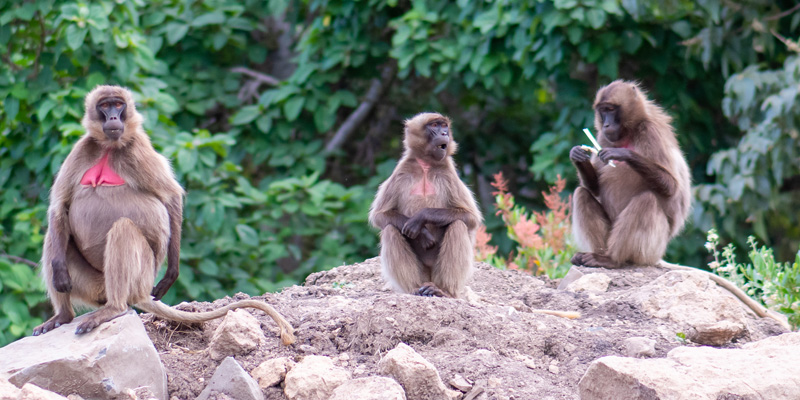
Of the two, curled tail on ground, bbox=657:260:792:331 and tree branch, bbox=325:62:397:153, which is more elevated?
tree branch, bbox=325:62:397:153

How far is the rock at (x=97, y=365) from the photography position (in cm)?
431

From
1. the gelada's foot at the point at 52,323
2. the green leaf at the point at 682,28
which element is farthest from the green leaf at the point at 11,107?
the green leaf at the point at 682,28

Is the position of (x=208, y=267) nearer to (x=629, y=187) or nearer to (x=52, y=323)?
(x=52, y=323)

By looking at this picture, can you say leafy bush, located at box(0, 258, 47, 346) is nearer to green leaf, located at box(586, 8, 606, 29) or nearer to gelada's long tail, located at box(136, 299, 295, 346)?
gelada's long tail, located at box(136, 299, 295, 346)

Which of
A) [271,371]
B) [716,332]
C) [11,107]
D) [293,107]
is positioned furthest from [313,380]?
[293,107]

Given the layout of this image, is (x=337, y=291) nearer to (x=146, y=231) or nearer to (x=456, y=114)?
(x=146, y=231)

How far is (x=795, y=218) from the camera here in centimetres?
1070

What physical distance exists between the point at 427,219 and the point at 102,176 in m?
2.10

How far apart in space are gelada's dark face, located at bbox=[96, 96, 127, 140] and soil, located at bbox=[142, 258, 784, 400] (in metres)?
1.14

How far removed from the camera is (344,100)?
1111cm

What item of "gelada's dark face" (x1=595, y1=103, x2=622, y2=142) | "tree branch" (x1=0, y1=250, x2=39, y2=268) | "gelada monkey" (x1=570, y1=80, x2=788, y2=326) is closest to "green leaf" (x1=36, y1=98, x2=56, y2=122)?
"tree branch" (x1=0, y1=250, x2=39, y2=268)

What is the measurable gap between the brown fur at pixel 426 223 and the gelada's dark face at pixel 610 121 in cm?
176

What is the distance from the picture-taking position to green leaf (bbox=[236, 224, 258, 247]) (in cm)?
950

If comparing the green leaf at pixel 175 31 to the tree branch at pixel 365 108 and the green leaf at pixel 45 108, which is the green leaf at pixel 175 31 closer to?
the green leaf at pixel 45 108
